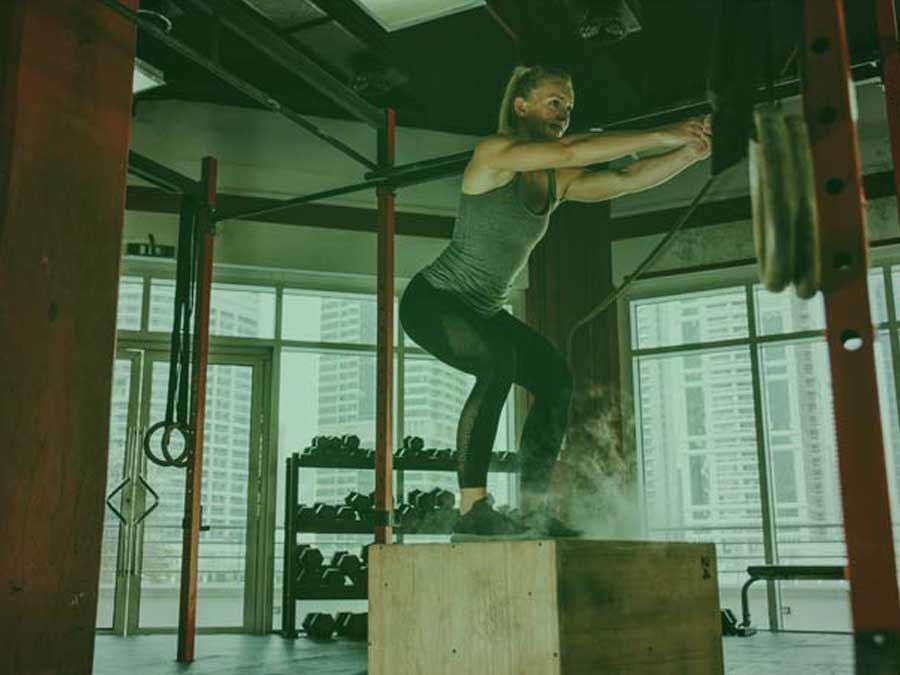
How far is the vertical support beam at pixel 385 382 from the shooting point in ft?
12.1

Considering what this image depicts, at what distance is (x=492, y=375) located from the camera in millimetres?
2721

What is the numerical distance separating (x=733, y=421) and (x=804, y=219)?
7597 mm

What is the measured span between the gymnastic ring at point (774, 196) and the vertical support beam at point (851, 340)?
0.37ft

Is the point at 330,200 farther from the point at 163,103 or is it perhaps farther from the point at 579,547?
the point at 579,547

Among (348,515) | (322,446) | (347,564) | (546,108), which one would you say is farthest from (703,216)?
(546,108)

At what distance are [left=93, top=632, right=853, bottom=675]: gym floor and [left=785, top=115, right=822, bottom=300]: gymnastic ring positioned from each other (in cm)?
279

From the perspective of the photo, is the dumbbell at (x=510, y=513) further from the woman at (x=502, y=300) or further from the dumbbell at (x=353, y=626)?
the dumbbell at (x=353, y=626)

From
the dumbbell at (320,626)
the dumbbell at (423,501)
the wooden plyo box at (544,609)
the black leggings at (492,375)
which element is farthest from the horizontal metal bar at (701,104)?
the dumbbell at (320,626)

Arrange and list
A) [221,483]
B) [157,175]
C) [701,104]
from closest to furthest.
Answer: [701,104] < [157,175] < [221,483]

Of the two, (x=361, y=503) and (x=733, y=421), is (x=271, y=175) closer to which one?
(x=361, y=503)

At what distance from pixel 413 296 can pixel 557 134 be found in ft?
2.21

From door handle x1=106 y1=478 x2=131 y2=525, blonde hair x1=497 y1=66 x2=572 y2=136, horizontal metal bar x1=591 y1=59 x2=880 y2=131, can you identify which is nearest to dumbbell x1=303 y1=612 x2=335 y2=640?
door handle x1=106 y1=478 x2=131 y2=525

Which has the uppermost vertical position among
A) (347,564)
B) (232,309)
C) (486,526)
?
(232,309)

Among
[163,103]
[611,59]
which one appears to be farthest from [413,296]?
[163,103]
